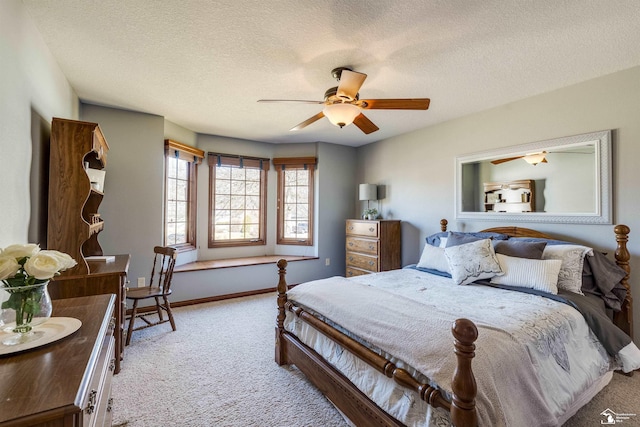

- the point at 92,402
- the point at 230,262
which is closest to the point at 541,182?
the point at 92,402

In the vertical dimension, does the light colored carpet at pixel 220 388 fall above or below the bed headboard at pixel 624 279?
below

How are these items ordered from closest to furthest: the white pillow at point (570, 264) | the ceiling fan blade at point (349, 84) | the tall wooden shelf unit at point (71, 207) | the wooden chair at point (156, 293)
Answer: the ceiling fan blade at point (349, 84) → the tall wooden shelf unit at point (71, 207) → the white pillow at point (570, 264) → the wooden chair at point (156, 293)

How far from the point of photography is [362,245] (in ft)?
14.5

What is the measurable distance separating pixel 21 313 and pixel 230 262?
3.46 meters

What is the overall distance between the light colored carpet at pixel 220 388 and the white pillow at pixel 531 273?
0.78 meters

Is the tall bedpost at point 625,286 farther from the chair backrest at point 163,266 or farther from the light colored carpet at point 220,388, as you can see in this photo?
the chair backrest at point 163,266

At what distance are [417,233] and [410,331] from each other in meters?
2.86

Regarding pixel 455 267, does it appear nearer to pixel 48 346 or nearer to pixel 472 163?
pixel 472 163

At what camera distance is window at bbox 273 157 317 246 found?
5105 mm

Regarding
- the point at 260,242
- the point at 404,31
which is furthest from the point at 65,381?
the point at 260,242

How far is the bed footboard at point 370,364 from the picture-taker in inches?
42.6

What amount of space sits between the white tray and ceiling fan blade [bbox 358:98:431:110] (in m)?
2.21

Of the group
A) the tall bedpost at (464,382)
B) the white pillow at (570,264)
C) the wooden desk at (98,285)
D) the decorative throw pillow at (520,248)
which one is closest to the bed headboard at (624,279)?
the white pillow at (570,264)

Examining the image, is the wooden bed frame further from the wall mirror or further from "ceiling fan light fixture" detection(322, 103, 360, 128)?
"ceiling fan light fixture" detection(322, 103, 360, 128)
